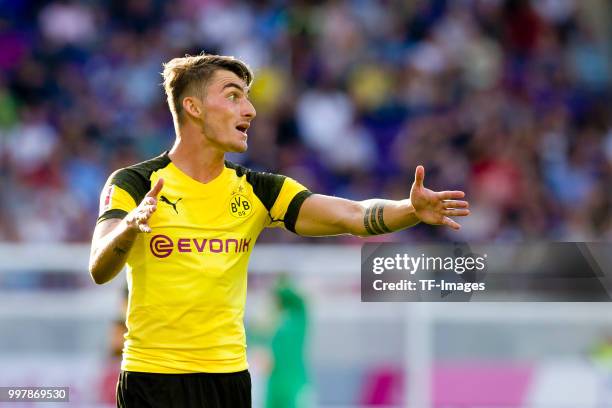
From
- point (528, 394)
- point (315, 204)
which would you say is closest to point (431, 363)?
point (528, 394)

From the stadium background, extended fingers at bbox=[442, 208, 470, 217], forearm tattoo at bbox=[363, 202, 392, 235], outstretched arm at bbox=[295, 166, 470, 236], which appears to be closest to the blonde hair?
outstretched arm at bbox=[295, 166, 470, 236]

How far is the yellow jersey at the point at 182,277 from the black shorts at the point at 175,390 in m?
0.04

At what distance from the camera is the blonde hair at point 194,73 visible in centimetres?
604

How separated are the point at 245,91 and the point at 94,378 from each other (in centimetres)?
568

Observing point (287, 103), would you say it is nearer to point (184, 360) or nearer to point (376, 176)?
point (376, 176)

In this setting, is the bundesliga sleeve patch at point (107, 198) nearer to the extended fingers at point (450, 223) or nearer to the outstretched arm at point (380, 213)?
the outstretched arm at point (380, 213)

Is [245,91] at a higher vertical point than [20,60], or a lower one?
lower

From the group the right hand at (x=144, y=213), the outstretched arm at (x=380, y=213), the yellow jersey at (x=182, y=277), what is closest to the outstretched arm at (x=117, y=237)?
the right hand at (x=144, y=213)

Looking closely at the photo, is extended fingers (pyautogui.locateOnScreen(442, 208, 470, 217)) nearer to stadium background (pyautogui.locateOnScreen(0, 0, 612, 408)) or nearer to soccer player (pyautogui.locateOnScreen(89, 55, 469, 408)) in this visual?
soccer player (pyautogui.locateOnScreen(89, 55, 469, 408))

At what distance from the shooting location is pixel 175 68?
19.9ft

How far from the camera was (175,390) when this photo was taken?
18.6ft

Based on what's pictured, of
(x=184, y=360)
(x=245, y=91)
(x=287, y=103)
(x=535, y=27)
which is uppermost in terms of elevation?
(x=535, y=27)

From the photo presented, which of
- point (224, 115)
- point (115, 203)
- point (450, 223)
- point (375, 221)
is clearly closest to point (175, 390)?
point (115, 203)

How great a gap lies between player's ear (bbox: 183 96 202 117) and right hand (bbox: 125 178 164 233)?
2.71 feet
